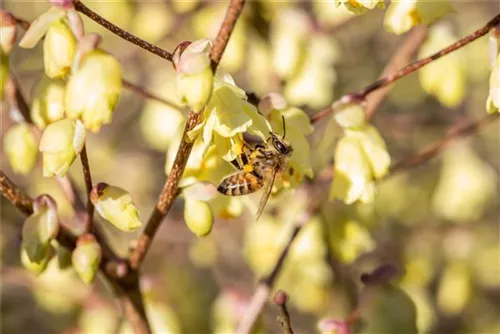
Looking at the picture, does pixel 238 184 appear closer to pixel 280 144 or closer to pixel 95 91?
pixel 280 144

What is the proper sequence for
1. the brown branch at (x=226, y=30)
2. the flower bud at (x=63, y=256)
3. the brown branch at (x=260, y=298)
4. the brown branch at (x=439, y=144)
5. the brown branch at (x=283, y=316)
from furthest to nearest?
1. the brown branch at (x=439, y=144)
2. the brown branch at (x=260, y=298)
3. the flower bud at (x=63, y=256)
4. the brown branch at (x=283, y=316)
5. the brown branch at (x=226, y=30)

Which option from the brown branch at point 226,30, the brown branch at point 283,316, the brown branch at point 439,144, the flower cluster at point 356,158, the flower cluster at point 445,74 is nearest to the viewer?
the brown branch at point 226,30

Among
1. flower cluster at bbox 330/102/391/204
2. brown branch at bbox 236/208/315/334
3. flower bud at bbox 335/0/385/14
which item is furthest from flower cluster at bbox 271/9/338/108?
flower bud at bbox 335/0/385/14

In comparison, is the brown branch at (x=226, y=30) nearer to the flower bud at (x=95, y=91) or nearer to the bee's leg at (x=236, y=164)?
the flower bud at (x=95, y=91)

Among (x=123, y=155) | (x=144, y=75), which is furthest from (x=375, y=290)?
Result: (x=123, y=155)

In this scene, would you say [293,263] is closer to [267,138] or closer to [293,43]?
[293,43]

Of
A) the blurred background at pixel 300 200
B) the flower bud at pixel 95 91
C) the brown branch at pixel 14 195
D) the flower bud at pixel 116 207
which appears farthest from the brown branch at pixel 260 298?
the flower bud at pixel 95 91
